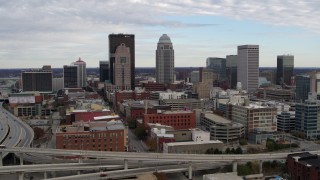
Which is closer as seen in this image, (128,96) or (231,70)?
(128,96)

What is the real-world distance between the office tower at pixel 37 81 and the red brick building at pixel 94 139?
202 ft

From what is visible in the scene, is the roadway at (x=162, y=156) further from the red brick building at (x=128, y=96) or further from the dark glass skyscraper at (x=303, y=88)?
the dark glass skyscraper at (x=303, y=88)

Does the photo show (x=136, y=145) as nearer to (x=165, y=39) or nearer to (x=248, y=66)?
(x=248, y=66)

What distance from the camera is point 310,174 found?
80.7ft

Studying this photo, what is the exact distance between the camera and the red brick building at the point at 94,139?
108 ft

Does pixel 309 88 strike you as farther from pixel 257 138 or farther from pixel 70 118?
pixel 70 118

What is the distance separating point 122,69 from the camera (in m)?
90.4

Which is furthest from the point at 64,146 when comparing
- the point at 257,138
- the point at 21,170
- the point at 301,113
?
the point at 301,113

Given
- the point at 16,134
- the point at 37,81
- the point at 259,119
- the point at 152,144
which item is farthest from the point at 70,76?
the point at 152,144

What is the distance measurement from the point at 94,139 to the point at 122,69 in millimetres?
57795

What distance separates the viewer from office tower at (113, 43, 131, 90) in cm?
8975

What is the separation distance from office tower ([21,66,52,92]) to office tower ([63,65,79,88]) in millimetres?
8907

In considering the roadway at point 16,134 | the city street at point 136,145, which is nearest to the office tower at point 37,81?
the roadway at point 16,134

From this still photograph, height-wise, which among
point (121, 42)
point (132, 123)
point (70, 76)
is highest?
point (121, 42)
